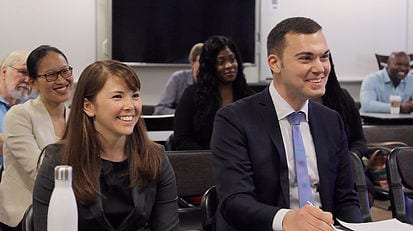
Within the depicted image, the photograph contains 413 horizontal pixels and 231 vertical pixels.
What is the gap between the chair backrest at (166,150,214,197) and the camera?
8.85 feet

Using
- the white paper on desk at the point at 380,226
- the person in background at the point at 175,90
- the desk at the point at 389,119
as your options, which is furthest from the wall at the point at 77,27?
the white paper on desk at the point at 380,226

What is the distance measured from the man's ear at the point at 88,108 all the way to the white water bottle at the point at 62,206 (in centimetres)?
66

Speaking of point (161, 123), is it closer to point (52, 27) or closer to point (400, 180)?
point (400, 180)

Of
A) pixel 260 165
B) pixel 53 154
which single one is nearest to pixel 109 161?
pixel 53 154

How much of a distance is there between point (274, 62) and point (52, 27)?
4.60m

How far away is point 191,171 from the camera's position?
2.71m

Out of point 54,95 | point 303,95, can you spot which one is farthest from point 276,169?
point 54,95

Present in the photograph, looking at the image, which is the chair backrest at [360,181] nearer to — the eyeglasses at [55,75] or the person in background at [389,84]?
the eyeglasses at [55,75]

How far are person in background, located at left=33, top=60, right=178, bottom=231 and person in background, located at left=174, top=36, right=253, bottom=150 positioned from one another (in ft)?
4.91

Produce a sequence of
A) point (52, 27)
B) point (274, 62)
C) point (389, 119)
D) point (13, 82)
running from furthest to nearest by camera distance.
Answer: point (52, 27), point (389, 119), point (13, 82), point (274, 62)

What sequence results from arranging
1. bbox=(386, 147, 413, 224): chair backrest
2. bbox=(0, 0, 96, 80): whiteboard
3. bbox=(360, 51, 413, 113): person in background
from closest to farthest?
bbox=(386, 147, 413, 224): chair backrest → bbox=(360, 51, 413, 113): person in background → bbox=(0, 0, 96, 80): whiteboard

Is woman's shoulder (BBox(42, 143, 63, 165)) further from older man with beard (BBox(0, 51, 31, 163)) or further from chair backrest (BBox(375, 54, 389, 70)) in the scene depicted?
chair backrest (BBox(375, 54, 389, 70))

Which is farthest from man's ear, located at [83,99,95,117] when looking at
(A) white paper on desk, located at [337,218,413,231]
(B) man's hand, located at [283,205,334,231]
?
(A) white paper on desk, located at [337,218,413,231]

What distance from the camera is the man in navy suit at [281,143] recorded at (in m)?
1.96
